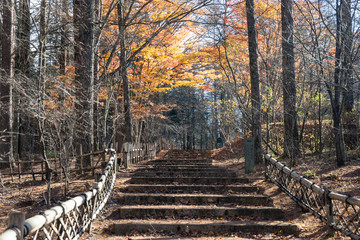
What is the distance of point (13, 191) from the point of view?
9812mm

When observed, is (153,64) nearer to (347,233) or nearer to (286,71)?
(286,71)

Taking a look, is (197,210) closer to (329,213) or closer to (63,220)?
(329,213)

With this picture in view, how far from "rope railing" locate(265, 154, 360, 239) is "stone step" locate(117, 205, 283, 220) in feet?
2.15

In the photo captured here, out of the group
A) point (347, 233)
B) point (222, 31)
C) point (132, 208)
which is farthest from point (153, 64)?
point (347, 233)

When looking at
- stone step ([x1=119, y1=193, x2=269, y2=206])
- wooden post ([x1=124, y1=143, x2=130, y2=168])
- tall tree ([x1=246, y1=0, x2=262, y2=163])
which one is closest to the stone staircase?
stone step ([x1=119, y1=193, x2=269, y2=206])

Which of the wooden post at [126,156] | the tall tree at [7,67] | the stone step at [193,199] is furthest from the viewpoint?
the tall tree at [7,67]

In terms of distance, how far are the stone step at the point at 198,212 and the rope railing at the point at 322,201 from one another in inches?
25.8

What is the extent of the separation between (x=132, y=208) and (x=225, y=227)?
73.5 inches

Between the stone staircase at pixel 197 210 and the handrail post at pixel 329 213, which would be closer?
the handrail post at pixel 329 213

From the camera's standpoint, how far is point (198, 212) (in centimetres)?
622

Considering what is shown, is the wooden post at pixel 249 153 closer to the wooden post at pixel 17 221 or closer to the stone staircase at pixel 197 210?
the stone staircase at pixel 197 210

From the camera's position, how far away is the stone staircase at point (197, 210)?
5.46 meters

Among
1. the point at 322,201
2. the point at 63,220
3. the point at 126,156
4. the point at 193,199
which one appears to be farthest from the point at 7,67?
the point at 322,201

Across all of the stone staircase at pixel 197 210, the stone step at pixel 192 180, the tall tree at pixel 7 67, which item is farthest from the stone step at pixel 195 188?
the tall tree at pixel 7 67
